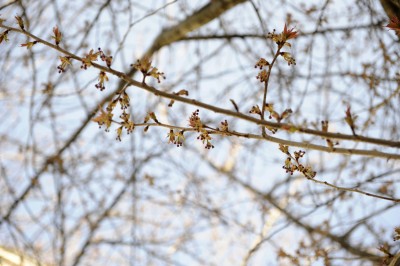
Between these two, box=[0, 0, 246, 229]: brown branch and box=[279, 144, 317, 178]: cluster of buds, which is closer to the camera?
box=[279, 144, 317, 178]: cluster of buds

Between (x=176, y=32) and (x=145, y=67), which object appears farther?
(x=176, y=32)

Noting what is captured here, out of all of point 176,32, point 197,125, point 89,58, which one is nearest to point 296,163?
point 197,125

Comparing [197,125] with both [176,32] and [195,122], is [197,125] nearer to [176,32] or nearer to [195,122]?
[195,122]

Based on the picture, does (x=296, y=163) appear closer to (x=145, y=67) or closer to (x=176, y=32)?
(x=145, y=67)

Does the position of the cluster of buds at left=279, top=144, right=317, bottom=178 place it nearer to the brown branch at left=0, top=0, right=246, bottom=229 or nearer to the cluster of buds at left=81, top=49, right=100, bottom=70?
the cluster of buds at left=81, top=49, right=100, bottom=70

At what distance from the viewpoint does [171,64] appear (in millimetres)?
4781

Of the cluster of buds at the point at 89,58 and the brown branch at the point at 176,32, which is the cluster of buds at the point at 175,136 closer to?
the cluster of buds at the point at 89,58

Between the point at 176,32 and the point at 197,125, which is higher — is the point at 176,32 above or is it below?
above

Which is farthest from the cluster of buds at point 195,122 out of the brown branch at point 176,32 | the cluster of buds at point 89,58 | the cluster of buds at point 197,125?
the brown branch at point 176,32

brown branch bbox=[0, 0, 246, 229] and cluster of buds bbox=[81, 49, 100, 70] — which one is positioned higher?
brown branch bbox=[0, 0, 246, 229]

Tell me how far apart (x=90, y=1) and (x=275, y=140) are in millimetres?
3728

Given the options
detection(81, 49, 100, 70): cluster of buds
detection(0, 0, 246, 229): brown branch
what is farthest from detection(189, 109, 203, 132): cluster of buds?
detection(0, 0, 246, 229): brown branch

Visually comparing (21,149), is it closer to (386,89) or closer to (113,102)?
(113,102)

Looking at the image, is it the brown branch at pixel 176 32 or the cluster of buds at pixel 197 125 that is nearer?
the cluster of buds at pixel 197 125
